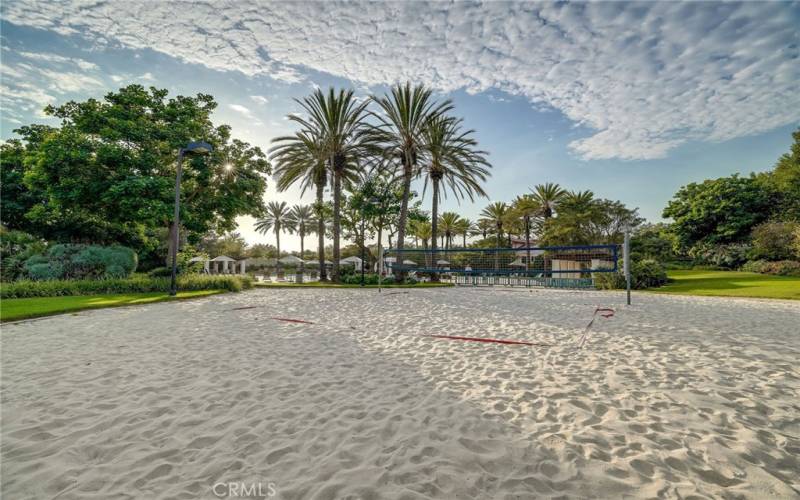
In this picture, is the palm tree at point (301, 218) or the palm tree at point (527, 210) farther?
the palm tree at point (301, 218)

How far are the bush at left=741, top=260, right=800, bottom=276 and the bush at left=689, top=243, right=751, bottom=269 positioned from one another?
3790 mm

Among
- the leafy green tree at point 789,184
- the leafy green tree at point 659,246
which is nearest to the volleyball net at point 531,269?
the leafy green tree at point 659,246

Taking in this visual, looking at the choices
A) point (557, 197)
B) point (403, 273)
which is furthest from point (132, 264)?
point (557, 197)

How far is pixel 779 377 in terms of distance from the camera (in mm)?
3809

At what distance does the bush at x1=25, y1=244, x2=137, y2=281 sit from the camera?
1409 centimetres

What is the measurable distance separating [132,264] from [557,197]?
120ft

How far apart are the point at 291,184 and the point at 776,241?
1329 inches

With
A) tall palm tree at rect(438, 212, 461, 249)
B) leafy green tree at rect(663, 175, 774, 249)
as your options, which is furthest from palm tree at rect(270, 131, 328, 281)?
A: leafy green tree at rect(663, 175, 774, 249)

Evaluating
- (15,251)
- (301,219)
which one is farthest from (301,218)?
(15,251)

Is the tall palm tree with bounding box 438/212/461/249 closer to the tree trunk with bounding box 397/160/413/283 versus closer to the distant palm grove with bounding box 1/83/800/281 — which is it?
the distant palm grove with bounding box 1/83/800/281

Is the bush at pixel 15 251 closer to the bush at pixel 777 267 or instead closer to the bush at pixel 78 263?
the bush at pixel 78 263

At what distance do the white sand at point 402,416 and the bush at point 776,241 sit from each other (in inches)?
952

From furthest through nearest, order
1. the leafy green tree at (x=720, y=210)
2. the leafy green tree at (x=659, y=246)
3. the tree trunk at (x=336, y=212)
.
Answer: the leafy green tree at (x=659, y=246) → the leafy green tree at (x=720, y=210) → the tree trunk at (x=336, y=212)

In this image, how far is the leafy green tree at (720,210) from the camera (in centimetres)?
2780
